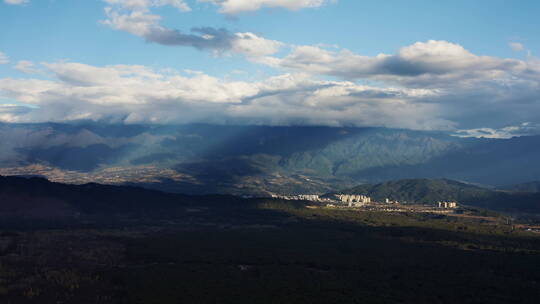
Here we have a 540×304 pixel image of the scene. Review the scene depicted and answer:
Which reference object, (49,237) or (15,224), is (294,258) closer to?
(49,237)

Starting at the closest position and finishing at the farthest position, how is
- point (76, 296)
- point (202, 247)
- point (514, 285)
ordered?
point (76, 296)
point (514, 285)
point (202, 247)

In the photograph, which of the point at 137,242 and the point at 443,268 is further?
the point at 137,242

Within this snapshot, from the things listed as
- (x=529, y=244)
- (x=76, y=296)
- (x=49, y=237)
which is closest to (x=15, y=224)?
(x=49, y=237)

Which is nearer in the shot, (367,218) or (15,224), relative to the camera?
(15,224)

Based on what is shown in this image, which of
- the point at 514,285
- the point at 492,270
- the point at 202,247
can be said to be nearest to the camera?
the point at 514,285

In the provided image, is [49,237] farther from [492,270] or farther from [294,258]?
[492,270]

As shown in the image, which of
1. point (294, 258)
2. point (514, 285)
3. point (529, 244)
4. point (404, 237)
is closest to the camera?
point (514, 285)

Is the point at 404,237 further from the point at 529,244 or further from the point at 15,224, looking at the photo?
the point at 15,224

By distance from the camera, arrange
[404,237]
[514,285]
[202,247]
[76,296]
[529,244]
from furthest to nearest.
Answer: [404,237]
[529,244]
[202,247]
[514,285]
[76,296]

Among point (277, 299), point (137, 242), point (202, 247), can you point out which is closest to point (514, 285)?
point (277, 299)
